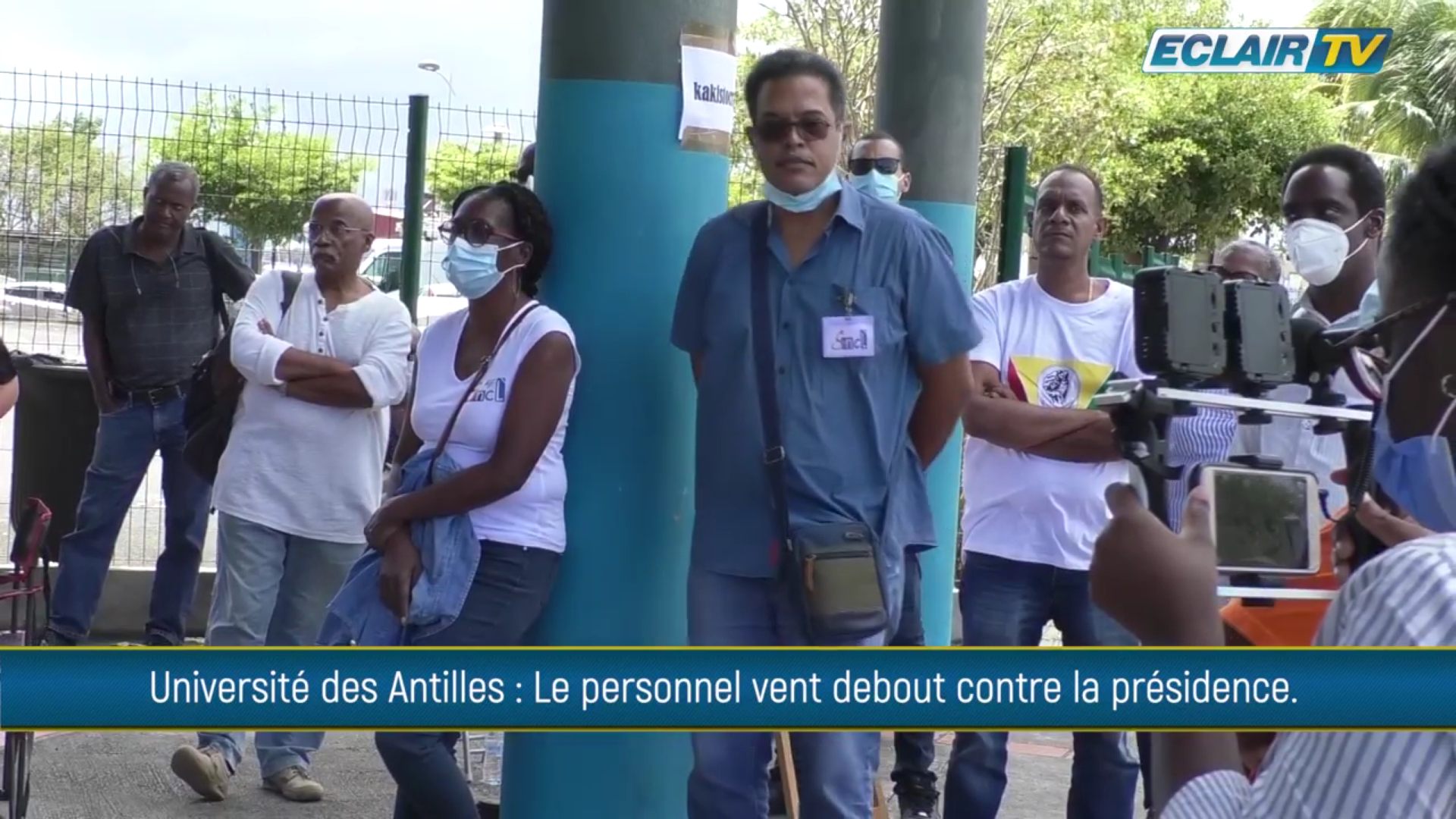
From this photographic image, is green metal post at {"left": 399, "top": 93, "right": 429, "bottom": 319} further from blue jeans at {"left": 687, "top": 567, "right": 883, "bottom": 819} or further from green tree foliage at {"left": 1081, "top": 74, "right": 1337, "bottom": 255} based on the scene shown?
green tree foliage at {"left": 1081, "top": 74, "right": 1337, "bottom": 255}

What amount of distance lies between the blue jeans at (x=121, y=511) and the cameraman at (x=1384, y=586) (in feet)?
18.9

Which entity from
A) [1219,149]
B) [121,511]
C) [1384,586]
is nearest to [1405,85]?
[1219,149]

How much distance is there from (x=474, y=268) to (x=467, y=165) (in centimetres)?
365

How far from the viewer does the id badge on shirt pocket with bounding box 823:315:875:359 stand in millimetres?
3873

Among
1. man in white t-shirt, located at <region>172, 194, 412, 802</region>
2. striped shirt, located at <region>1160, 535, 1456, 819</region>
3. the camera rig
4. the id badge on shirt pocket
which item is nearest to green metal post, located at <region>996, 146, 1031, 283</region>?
man in white t-shirt, located at <region>172, 194, 412, 802</region>

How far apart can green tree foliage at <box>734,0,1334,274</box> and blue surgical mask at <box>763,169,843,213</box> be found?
1405 centimetres

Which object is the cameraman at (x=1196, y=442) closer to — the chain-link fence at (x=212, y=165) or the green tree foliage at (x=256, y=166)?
the chain-link fence at (x=212, y=165)

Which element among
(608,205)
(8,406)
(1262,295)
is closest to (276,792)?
(8,406)

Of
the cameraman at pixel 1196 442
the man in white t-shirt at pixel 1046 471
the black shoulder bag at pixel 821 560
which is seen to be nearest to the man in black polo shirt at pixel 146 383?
the man in white t-shirt at pixel 1046 471

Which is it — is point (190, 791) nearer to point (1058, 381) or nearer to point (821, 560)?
point (821, 560)

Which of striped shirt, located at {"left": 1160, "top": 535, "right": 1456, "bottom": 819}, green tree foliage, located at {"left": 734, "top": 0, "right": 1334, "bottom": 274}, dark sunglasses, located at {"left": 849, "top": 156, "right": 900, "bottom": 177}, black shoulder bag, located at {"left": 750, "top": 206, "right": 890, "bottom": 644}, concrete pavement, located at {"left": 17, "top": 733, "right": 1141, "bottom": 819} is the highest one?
green tree foliage, located at {"left": 734, "top": 0, "right": 1334, "bottom": 274}

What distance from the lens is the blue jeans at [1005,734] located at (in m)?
4.71

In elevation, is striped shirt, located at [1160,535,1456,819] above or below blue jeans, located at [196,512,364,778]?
above

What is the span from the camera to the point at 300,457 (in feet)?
18.8
